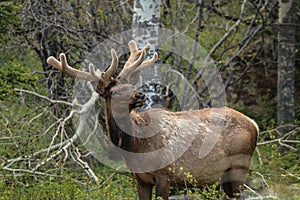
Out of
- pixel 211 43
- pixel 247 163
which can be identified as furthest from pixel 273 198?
pixel 211 43

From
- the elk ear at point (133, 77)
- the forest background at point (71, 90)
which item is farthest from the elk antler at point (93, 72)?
the forest background at point (71, 90)

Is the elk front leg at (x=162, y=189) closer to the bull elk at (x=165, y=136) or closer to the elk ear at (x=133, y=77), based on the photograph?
the bull elk at (x=165, y=136)

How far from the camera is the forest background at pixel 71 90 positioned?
315 inches

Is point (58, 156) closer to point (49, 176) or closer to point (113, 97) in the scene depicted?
point (49, 176)

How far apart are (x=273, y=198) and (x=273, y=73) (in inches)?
273

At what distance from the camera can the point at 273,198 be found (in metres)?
6.78

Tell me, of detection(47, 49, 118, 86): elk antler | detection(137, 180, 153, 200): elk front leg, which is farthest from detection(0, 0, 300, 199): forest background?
detection(47, 49, 118, 86): elk antler

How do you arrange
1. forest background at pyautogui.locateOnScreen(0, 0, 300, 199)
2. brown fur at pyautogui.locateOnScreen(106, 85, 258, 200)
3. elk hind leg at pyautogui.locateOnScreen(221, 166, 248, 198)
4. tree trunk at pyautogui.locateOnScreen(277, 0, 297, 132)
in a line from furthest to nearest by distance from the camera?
tree trunk at pyautogui.locateOnScreen(277, 0, 297, 132)
forest background at pyautogui.locateOnScreen(0, 0, 300, 199)
elk hind leg at pyautogui.locateOnScreen(221, 166, 248, 198)
brown fur at pyautogui.locateOnScreen(106, 85, 258, 200)

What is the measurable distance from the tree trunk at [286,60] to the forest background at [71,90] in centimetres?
2

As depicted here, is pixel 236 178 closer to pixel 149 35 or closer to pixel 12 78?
pixel 149 35

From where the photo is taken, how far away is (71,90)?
1015 cm

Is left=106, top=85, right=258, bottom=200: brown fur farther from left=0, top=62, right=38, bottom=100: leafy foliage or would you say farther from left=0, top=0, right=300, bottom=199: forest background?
left=0, top=62, right=38, bottom=100: leafy foliage

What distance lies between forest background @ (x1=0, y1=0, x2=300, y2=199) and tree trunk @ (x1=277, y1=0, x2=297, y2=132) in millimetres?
18

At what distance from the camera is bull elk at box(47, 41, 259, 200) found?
21.2 feet
